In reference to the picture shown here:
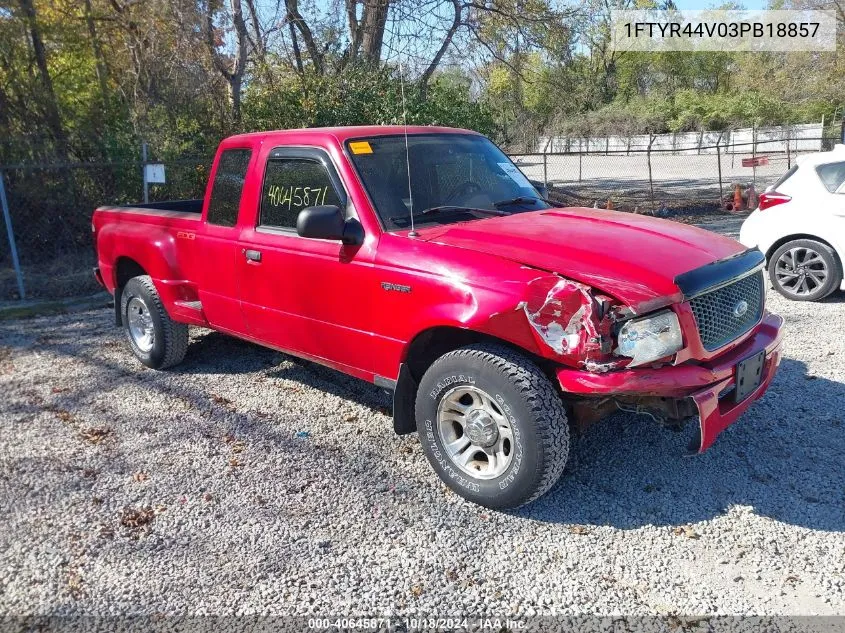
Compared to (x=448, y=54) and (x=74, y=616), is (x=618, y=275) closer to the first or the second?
(x=74, y=616)

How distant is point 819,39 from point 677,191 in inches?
976

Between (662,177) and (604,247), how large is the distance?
2552cm

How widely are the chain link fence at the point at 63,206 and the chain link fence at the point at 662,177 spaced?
26.2ft

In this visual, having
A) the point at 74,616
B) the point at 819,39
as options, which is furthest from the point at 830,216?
the point at 819,39

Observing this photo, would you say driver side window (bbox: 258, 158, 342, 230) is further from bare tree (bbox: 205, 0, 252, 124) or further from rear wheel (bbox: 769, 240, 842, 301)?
bare tree (bbox: 205, 0, 252, 124)

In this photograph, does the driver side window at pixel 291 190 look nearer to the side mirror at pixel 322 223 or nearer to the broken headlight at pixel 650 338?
the side mirror at pixel 322 223

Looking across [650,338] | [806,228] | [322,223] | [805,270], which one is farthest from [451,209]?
[805,270]

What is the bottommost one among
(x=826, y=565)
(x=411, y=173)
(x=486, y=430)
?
(x=826, y=565)

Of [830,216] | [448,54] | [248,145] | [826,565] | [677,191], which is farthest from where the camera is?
[677,191]

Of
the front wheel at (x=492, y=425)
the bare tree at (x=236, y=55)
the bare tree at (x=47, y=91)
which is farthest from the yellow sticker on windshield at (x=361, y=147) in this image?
the bare tree at (x=236, y=55)

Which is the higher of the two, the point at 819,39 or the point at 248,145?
the point at 819,39

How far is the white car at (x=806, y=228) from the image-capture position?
710 centimetres

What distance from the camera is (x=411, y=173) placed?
4312 millimetres

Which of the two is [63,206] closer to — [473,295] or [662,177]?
[473,295]
